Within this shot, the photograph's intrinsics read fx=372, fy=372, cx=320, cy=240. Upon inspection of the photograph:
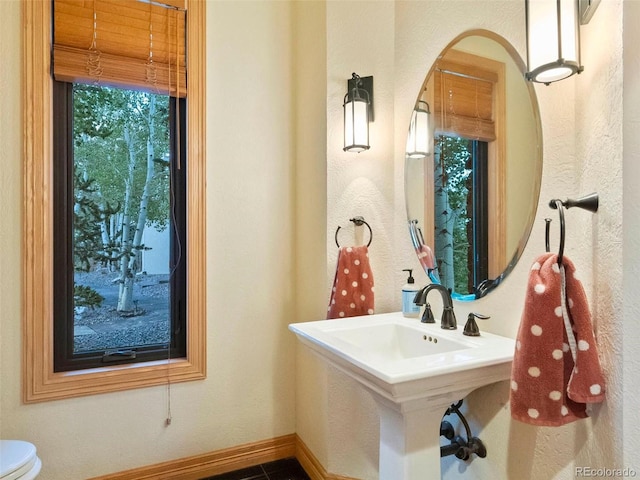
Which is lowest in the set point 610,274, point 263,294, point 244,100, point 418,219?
point 263,294

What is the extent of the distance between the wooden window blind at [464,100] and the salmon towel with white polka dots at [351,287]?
0.64 m

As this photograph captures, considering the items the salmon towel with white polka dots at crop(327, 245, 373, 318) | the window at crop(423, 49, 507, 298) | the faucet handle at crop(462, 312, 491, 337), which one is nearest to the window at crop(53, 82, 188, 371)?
the salmon towel with white polka dots at crop(327, 245, 373, 318)

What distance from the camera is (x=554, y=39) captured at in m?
0.91

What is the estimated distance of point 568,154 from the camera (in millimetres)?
1058

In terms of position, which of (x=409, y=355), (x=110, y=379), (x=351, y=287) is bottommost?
(x=110, y=379)

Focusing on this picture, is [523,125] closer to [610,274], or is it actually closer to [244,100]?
[610,274]

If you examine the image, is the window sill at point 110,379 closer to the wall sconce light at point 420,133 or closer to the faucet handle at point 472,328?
the faucet handle at point 472,328

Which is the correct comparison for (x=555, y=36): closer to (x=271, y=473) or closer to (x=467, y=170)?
(x=467, y=170)

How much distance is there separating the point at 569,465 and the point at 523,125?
994 millimetres

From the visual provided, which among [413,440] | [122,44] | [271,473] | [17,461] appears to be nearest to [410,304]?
[413,440]

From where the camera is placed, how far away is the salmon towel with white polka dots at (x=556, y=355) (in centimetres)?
87

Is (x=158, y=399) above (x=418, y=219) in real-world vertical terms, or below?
below

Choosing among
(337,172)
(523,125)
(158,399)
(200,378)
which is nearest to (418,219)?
(337,172)

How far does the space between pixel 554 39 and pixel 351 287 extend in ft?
3.60
